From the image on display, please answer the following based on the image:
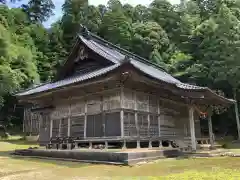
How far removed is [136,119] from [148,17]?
179 feet

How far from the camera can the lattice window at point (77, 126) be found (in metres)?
16.0

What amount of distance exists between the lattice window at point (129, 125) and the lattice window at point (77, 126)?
11.3ft

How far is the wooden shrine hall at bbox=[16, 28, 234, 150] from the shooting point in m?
13.6

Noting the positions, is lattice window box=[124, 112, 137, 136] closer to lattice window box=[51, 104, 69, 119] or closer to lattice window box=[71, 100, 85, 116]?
lattice window box=[71, 100, 85, 116]

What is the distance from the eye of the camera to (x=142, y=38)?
4859 centimetres

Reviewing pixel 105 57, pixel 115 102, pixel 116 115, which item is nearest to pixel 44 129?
pixel 105 57

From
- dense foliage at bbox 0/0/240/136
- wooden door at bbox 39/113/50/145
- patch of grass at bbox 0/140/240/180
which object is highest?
dense foliage at bbox 0/0/240/136

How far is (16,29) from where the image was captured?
147 feet

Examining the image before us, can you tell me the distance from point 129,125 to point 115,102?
1.53 metres

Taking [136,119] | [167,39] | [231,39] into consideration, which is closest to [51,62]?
[167,39]

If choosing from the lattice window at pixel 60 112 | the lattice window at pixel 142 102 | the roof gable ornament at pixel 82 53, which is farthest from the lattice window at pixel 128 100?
the roof gable ornament at pixel 82 53

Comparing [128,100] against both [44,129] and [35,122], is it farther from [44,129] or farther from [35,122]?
[35,122]

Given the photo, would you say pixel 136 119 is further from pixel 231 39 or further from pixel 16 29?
pixel 16 29

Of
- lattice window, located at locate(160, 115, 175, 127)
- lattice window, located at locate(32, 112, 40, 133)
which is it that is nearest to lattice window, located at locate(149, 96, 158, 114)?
lattice window, located at locate(160, 115, 175, 127)
